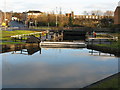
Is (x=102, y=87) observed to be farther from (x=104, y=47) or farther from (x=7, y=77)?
(x=104, y=47)

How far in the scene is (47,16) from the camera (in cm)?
8081

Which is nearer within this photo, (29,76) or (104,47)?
(29,76)

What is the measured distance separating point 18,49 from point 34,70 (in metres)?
9.53

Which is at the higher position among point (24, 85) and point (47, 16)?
point (47, 16)

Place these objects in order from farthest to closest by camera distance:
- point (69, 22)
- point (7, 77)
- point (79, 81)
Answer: point (69, 22) < point (7, 77) < point (79, 81)

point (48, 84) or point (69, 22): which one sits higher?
point (69, 22)

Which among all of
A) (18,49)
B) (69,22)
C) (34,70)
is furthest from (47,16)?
(34,70)

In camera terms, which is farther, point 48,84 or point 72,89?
point 48,84

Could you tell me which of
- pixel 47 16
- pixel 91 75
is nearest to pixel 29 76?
pixel 91 75

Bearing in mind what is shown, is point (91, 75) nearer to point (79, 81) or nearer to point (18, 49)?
point (79, 81)

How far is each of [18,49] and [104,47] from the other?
32.9ft

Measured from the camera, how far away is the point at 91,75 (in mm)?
10445

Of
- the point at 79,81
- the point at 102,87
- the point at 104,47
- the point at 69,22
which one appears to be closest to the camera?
the point at 102,87

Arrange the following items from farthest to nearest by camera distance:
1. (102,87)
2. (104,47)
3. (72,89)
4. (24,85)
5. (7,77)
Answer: (104,47)
(7,77)
(24,85)
(72,89)
(102,87)
